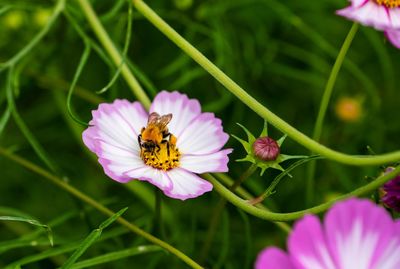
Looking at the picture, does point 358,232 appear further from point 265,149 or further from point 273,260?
point 265,149

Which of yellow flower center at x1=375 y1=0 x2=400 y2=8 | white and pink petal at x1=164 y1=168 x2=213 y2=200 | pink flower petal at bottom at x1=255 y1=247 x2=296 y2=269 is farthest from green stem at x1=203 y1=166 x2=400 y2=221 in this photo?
yellow flower center at x1=375 y1=0 x2=400 y2=8

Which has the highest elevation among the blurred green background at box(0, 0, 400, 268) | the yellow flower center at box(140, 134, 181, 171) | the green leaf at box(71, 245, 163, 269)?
the blurred green background at box(0, 0, 400, 268)

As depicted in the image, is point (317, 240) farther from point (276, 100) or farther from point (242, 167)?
point (276, 100)

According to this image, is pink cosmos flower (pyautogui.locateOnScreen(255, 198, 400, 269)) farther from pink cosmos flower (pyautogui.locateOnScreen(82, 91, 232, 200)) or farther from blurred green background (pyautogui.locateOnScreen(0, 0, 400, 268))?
blurred green background (pyautogui.locateOnScreen(0, 0, 400, 268))

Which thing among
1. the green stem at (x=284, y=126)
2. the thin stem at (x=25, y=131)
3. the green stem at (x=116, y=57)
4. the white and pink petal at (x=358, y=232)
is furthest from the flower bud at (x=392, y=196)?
the thin stem at (x=25, y=131)

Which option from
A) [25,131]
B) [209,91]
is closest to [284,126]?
[25,131]

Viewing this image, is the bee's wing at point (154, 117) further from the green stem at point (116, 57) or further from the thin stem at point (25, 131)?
the thin stem at point (25, 131)

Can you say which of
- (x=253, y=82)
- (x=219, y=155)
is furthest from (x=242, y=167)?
(x=219, y=155)
